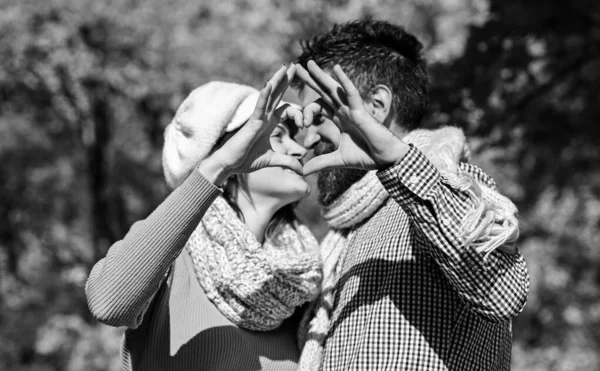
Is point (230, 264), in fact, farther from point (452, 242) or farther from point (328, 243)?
point (452, 242)

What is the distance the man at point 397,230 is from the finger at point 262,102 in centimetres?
9

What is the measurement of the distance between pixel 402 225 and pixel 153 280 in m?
0.66

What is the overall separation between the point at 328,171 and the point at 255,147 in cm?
45

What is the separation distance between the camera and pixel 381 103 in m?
2.02

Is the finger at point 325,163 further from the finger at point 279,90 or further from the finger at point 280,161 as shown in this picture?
the finger at point 279,90

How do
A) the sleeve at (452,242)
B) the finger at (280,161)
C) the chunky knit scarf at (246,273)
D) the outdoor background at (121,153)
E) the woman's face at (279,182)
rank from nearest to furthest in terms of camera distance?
the sleeve at (452,242), the finger at (280,161), the chunky knit scarf at (246,273), the woman's face at (279,182), the outdoor background at (121,153)

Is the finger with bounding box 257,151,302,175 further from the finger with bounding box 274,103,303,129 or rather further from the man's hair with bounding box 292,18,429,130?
the man's hair with bounding box 292,18,429,130

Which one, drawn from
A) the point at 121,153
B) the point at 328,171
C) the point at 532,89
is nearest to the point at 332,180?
the point at 328,171

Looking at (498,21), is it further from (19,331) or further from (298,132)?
(19,331)

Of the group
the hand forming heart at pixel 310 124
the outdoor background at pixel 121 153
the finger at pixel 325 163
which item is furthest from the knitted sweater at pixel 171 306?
the outdoor background at pixel 121 153

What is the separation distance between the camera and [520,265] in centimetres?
158

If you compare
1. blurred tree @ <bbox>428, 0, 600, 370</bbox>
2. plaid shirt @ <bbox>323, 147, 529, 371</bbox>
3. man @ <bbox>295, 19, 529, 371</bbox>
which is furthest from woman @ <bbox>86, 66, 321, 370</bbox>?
blurred tree @ <bbox>428, 0, 600, 370</bbox>

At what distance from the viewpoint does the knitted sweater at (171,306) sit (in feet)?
5.32

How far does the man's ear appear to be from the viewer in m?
2.02
